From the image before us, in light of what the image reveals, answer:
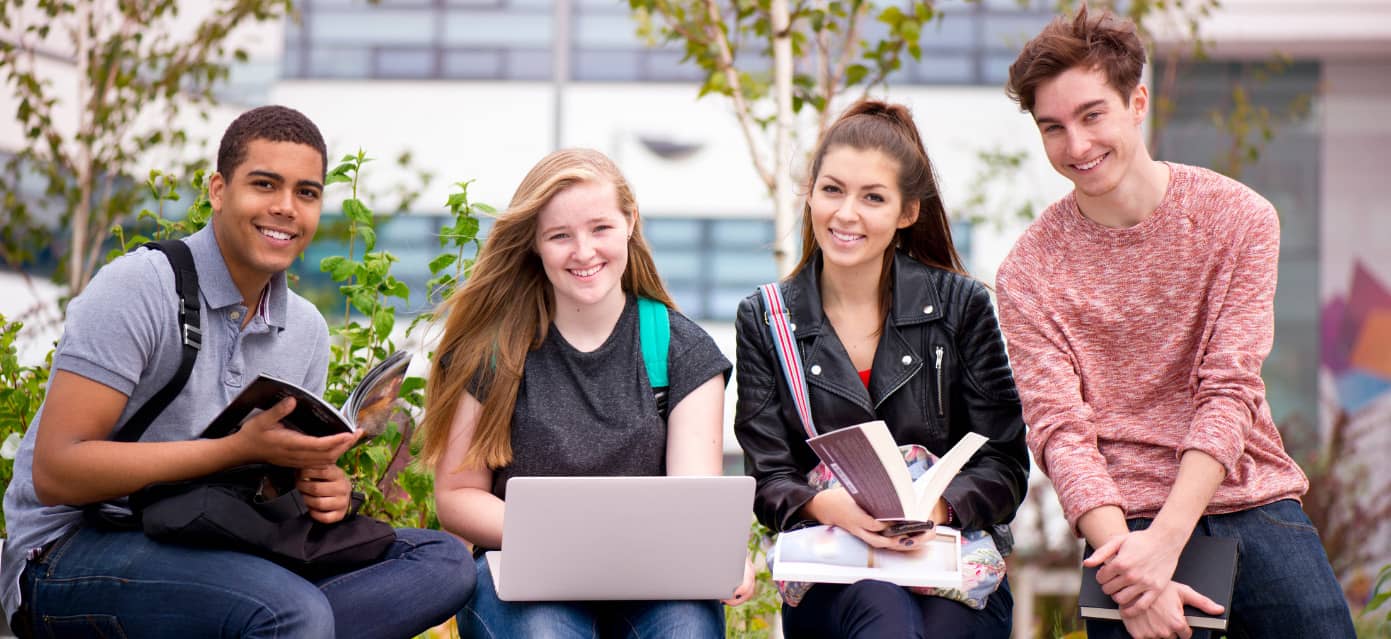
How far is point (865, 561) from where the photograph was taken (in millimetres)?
2701

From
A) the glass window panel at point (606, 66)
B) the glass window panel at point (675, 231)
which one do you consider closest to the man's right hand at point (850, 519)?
the glass window panel at point (675, 231)

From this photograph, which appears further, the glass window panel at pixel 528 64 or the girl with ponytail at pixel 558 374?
the glass window panel at pixel 528 64

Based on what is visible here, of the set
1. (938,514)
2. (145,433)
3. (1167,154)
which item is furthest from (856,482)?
(1167,154)

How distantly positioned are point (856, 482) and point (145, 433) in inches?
56.8

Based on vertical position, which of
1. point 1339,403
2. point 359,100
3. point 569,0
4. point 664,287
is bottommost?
point 1339,403

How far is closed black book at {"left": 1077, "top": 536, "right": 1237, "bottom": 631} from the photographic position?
2.49 meters

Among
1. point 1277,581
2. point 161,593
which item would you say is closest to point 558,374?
point 161,593

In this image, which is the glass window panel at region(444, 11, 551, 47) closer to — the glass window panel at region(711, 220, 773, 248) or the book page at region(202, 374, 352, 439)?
the glass window panel at region(711, 220, 773, 248)

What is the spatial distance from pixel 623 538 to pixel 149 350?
0.99 meters

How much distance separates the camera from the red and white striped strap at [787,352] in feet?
9.72

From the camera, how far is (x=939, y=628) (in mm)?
2689

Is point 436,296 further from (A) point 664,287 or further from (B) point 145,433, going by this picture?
(B) point 145,433

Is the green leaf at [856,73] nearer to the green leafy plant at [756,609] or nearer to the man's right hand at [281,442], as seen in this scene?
the green leafy plant at [756,609]

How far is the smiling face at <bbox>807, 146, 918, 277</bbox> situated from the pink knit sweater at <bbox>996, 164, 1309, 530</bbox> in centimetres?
35
